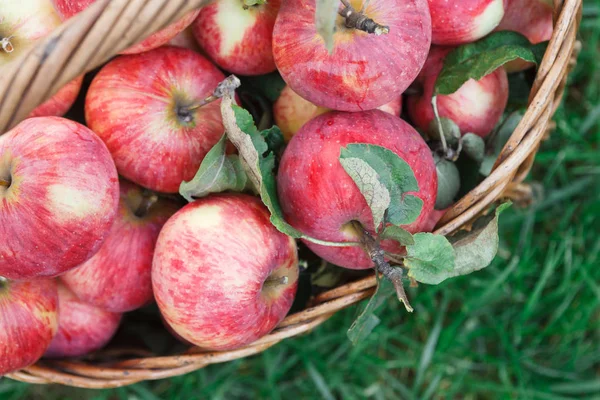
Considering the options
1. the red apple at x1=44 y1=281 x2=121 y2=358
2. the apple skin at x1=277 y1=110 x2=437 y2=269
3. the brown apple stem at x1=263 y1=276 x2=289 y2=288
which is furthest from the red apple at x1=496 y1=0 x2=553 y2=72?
the red apple at x1=44 y1=281 x2=121 y2=358

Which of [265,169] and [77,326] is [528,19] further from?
[77,326]

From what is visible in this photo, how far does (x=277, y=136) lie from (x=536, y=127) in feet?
1.31

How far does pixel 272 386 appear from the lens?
1389mm

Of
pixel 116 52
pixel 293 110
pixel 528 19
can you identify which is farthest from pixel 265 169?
pixel 528 19

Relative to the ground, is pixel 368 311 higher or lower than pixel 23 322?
lower

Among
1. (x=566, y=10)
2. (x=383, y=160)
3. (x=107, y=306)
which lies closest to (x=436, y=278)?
(x=383, y=160)

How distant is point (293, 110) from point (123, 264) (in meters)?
0.38

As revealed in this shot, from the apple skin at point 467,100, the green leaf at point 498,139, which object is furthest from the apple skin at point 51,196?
the green leaf at point 498,139

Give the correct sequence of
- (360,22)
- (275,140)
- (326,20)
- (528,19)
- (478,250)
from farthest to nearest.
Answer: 1. (528,19)
2. (275,140)
3. (478,250)
4. (360,22)
5. (326,20)

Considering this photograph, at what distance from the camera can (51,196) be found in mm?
792

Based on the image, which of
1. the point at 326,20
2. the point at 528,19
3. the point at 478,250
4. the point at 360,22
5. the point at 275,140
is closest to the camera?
the point at 326,20

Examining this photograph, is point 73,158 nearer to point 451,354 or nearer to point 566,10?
point 566,10

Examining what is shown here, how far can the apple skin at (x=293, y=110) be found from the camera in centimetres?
100

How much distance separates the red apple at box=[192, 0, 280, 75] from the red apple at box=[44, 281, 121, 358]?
0.50m
